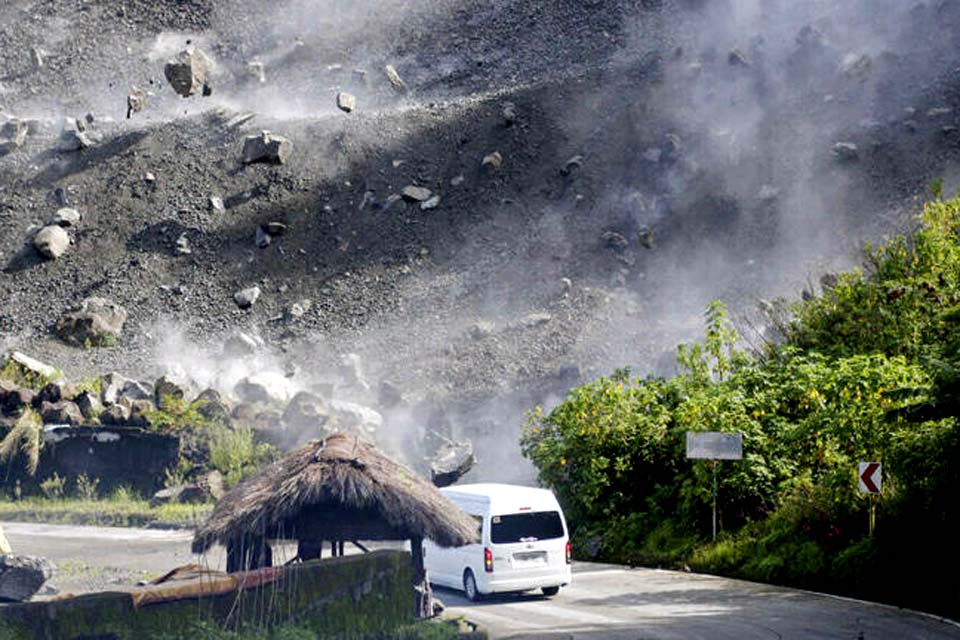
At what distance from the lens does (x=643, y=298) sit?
168 ft

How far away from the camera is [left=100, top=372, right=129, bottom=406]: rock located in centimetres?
4416

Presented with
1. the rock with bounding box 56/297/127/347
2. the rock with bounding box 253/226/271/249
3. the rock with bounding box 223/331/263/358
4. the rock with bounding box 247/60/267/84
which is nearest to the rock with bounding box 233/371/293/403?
the rock with bounding box 223/331/263/358

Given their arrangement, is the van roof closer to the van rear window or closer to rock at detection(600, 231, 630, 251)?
the van rear window

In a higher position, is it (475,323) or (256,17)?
(256,17)

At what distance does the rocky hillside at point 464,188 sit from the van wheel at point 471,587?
16.6 m

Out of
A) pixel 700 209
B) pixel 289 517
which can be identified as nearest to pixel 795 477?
pixel 289 517

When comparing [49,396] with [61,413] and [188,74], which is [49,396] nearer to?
[61,413]

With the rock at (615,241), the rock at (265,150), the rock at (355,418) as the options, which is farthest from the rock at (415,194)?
the rock at (355,418)

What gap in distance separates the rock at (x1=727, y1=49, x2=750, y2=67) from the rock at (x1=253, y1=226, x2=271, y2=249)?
2316 centimetres

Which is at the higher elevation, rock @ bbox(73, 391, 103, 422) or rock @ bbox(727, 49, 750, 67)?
rock @ bbox(727, 49, 750, 67)

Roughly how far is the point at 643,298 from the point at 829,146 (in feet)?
38.6

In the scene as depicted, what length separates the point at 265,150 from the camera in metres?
62.6

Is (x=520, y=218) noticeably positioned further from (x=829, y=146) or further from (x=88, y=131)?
(x=88, y=131)

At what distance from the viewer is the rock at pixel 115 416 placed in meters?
42.0
